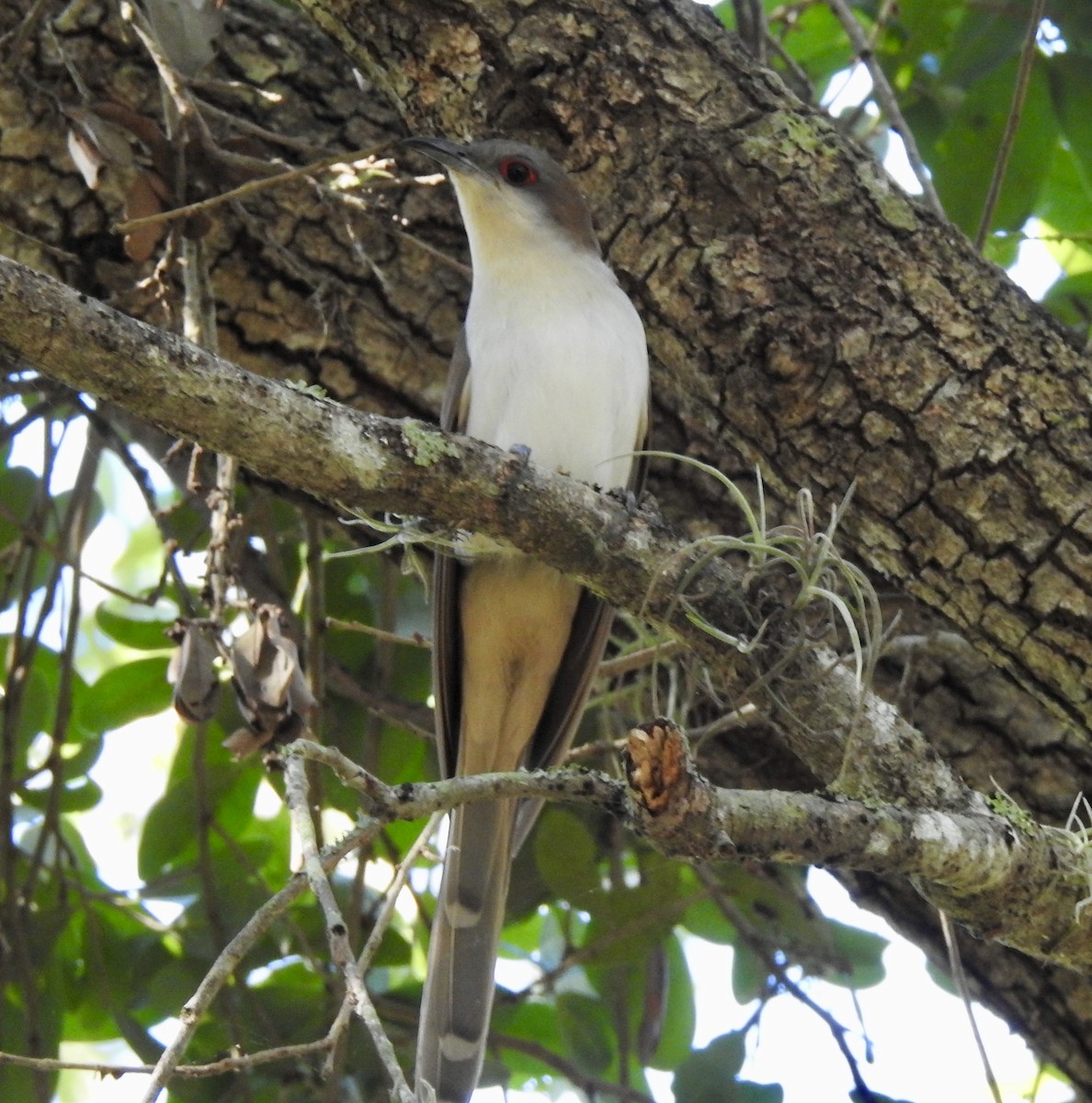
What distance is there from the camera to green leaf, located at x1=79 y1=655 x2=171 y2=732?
4.45 metres

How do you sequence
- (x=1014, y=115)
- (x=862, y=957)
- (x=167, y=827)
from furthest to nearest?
(x=862, y=957) → (x=167, y=827) → (x=1014, y=115)

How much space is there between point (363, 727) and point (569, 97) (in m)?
2.24

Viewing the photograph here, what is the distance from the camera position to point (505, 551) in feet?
11.9

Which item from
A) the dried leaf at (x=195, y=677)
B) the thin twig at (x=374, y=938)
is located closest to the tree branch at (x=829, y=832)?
the thin twig at (x=374, y=938)

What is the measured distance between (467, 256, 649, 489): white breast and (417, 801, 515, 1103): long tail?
1.01 m

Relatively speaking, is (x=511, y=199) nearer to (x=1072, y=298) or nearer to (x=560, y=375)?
(x=560, y=375)

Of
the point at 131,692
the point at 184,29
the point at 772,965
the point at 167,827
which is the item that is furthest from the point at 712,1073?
the point at 184,29

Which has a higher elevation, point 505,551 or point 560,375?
point 560,375

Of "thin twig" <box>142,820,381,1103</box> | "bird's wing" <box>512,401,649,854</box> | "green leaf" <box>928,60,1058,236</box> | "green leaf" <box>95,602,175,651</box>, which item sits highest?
"green leaf" <box>928,60,1058,236</box>

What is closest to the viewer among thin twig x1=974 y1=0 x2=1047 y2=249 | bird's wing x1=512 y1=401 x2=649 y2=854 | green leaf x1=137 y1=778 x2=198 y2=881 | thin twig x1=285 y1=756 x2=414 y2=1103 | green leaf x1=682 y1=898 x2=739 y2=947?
thin twig x1=285 y1=756 x2=414 y2=1103

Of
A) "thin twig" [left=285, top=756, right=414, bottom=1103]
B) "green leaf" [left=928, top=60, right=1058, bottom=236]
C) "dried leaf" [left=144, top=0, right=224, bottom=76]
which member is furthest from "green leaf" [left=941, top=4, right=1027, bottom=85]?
"thin twig" [left=285, top=756, right=414, bottom=1103]

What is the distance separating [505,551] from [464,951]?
3.77ft

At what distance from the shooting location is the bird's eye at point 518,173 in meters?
3.74

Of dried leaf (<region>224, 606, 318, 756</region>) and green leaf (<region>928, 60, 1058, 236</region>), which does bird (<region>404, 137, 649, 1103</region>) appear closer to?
dried leaf (<region>224, 606, 318, 756</region>)
